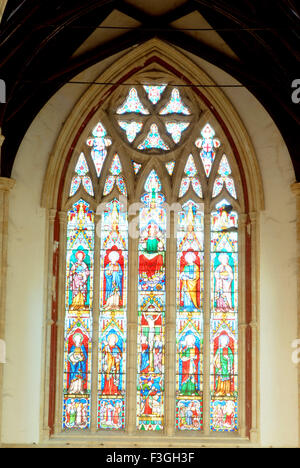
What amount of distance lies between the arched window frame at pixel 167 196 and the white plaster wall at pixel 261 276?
16 centimetres

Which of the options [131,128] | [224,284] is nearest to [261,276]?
[224,284]

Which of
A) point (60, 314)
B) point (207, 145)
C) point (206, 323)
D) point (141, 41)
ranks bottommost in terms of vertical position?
point (206, 323)

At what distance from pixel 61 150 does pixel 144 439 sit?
5.00 m

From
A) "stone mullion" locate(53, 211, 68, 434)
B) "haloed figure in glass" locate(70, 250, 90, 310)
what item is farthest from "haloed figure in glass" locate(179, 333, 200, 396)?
"stone mullion" locate(53, 211, 68, 434)

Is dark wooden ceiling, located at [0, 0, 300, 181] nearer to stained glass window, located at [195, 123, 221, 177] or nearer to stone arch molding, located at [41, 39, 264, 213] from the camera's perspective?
stone arch molding, located at [41, 39, 264, 213]

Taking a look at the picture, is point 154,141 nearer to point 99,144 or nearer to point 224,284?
point 99,144

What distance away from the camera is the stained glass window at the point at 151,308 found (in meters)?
19.4

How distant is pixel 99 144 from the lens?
800 inches

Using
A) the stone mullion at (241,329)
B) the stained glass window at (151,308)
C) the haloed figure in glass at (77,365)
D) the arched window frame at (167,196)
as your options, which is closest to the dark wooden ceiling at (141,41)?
the arched window frame at (167,196)

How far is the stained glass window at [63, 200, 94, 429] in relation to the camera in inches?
762

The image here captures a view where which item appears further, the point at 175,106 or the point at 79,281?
the point at 175,106

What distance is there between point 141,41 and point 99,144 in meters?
1.90

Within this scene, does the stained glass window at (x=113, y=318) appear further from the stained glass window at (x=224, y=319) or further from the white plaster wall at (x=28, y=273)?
the stained glass window at (x=224, y=319)

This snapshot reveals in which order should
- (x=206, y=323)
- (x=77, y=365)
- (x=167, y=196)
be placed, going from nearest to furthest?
(x=77, y=365) → (x=206, y=323) → (x=167, y=196)
